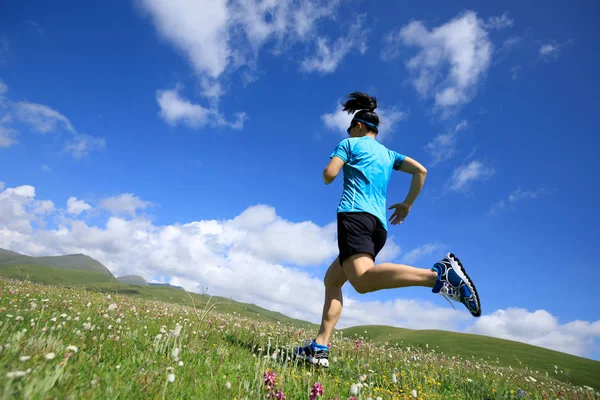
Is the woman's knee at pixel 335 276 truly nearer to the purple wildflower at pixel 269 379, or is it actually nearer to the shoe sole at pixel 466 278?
the shoe sole at pixel 466 278

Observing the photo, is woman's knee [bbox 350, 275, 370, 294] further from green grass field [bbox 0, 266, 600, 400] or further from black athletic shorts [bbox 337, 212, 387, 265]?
green grass field [bbox 0, 266, 600, 400]

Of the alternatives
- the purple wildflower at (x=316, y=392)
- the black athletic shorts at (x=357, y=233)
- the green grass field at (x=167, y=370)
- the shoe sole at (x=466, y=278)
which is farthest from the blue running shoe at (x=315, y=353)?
the shoe sole at (x=466, y=278)

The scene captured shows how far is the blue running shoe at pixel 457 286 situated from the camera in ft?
12.2

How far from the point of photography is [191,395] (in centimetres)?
283

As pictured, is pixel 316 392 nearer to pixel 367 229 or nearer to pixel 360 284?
pixel 360 284

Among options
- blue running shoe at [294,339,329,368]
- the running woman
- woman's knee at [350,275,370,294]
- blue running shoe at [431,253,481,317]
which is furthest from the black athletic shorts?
blue running shoe at [294,339,329,368]

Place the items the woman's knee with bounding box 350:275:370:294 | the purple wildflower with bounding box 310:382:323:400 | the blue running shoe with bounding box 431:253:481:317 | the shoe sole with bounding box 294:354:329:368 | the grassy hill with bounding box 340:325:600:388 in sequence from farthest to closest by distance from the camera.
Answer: the grassy hill with bounding box 340:325:600:388 < the shoe sole with bounding box 294:354:329:368 < the woman's knee with bounding box 350:275:370:294 < the blue running shoe with bounding box 431:253:481:317 < the purple wildflower with bounding box 310:382:323:400

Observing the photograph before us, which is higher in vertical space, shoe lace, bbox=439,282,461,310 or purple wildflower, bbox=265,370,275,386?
shoe lace, bbox=439,282,461,310

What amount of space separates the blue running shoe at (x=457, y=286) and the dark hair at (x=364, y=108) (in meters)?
3.10

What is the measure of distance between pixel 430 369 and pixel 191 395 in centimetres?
604

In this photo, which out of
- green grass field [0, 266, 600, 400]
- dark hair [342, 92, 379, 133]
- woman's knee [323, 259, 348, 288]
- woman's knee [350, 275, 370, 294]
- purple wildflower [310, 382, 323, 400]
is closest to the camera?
green grass field [0, 266, 600, 400]

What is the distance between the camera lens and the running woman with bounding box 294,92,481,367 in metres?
3.88

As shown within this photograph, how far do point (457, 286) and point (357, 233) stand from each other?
4.90 feet

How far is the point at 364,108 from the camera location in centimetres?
629
